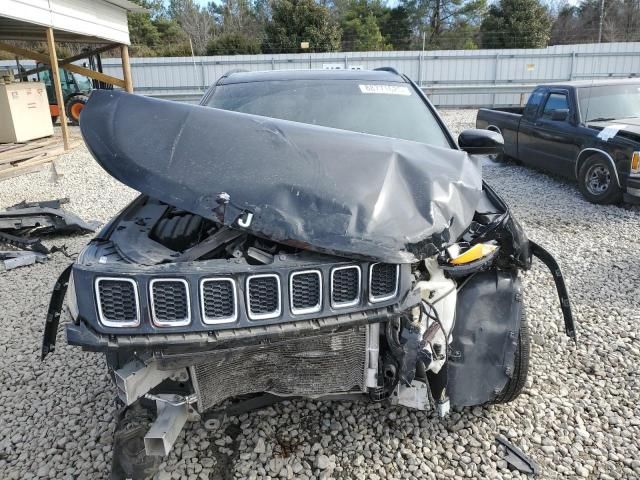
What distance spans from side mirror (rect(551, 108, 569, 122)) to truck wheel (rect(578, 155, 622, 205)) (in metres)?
0.86

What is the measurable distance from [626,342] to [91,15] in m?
13.1

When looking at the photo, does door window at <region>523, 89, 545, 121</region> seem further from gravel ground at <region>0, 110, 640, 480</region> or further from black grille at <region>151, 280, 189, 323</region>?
black grille at <region>151, 280, 189, 323</region>

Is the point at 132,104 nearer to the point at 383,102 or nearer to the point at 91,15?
the point at 383,102

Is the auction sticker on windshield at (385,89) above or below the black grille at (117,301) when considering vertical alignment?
above

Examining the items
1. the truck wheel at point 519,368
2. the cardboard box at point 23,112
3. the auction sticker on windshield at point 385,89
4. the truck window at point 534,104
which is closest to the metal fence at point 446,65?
the cardboard box at point 23,112

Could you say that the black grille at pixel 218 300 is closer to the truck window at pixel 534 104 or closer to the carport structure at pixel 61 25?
the truck window at pixel 534 104

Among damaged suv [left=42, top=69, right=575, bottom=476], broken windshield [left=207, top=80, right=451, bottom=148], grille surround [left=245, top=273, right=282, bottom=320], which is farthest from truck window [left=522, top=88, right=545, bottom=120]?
grille surround [left=245, top=273, right=282, bottom=320]

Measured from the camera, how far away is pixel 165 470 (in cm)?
242

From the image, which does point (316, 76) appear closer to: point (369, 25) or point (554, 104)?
point (554, 104)

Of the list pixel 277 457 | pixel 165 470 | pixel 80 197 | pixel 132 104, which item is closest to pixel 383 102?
pixel 132 104

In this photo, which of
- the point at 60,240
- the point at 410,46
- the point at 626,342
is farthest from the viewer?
the point at 410,46

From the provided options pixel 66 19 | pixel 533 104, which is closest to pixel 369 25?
pixel 66 19

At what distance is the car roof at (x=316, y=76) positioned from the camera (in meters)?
3.69

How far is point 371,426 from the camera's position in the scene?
269 cm
